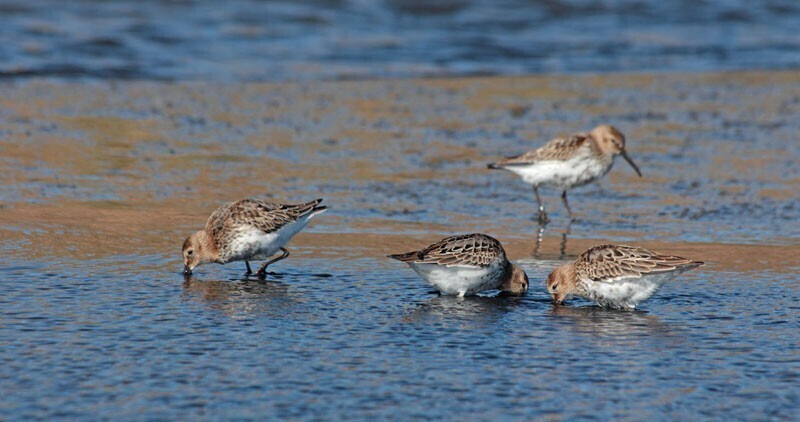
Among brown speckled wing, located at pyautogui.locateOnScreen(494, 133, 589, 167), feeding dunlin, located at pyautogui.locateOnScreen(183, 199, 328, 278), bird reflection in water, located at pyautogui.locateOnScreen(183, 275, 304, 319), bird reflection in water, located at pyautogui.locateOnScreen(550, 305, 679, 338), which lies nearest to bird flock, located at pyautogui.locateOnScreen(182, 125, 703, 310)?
feeding dunlin, located at pyautogui.locateOnScreen(183, 199, 328, 278)

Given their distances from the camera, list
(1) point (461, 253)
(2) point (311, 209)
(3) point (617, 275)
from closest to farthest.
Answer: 1. (3) point (617, 275)
2. (1) point (461, 253)
3. (2) point (311, 209)

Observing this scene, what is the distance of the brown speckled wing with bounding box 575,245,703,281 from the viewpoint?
964cm

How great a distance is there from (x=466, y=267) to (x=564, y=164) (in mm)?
4935

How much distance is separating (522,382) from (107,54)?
18776 mm

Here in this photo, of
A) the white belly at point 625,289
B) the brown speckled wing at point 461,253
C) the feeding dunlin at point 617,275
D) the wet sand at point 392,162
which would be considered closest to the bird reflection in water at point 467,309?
the brown speckled wing at point 461,253

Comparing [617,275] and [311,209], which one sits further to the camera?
[311,209]

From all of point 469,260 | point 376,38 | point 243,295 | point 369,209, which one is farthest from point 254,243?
point 376,38

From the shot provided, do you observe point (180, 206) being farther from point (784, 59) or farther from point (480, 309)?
point (784, 59)

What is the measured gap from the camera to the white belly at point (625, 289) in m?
9.69

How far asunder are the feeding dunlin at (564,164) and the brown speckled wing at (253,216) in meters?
3.92

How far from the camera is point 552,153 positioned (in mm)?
14797

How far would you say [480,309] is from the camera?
32.6ft

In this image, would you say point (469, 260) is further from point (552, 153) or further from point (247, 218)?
point (552, 153)

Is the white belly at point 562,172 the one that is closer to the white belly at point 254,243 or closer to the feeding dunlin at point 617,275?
the white belly at point 254,243
